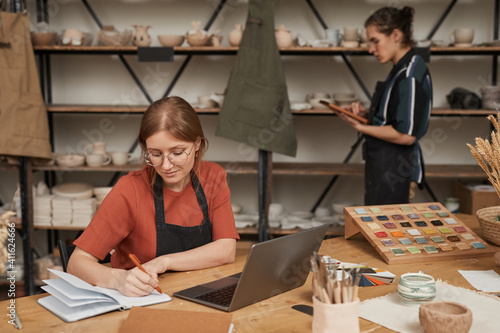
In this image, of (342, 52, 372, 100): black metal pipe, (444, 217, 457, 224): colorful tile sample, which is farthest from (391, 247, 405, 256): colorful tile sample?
(342, 52, 372, 100): black metal pipe

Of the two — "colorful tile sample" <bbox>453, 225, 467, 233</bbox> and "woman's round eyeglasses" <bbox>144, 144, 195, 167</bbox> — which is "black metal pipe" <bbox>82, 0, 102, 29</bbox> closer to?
"woman's round eyeglasses" <bbox>144, 144, 195, 167</bbox>

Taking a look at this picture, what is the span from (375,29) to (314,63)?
1.34 metres

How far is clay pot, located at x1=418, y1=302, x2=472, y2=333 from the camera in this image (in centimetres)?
119

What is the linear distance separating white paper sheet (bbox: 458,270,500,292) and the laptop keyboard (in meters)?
0.71

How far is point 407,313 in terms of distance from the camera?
1.39 metres

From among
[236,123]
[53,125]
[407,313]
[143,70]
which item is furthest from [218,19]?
[407,313]

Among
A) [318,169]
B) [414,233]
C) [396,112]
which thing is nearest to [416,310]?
[414,233]

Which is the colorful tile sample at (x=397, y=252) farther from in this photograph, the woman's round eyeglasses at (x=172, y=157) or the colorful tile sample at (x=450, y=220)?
the woman's round eyeglasses at (x=172, y=157)

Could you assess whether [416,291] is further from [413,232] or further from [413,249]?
[413,232]

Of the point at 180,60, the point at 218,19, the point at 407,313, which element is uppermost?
the point at 218,19

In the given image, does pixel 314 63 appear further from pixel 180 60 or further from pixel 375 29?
pixel 375 29

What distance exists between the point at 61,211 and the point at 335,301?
3086 millimetres

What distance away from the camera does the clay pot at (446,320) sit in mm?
1186

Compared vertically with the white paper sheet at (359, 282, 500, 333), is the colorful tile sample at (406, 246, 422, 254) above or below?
above
